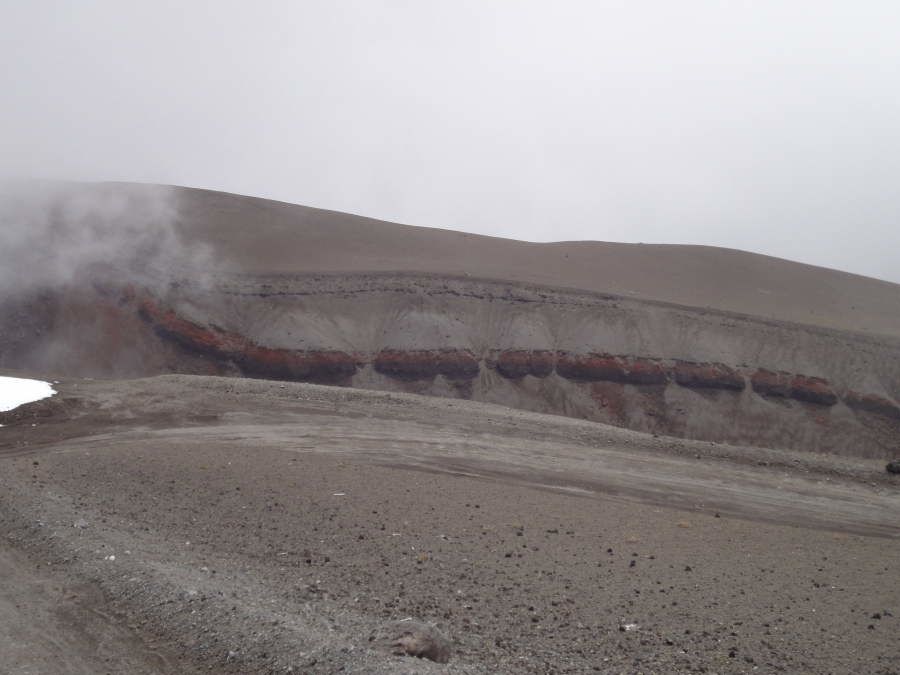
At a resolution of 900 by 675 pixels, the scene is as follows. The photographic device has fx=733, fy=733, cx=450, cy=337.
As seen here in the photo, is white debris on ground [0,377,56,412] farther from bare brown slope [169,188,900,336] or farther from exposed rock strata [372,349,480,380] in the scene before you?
bare brown slope [169,188,900,336]

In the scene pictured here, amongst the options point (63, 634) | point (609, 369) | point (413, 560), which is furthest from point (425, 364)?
point (63, 634)

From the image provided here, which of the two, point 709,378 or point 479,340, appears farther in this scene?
point 479,340

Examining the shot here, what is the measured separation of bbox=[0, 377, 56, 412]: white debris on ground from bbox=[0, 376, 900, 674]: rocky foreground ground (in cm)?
103

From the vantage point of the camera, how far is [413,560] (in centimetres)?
915

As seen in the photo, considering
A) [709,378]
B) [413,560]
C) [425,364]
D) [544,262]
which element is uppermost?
Result: [544,262]

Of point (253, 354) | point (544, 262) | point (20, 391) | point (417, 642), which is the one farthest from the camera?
point (544, 262)

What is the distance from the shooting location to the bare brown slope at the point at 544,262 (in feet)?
149

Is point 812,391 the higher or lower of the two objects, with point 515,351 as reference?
higher

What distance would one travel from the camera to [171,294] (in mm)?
37438

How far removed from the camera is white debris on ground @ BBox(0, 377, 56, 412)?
1970 cm

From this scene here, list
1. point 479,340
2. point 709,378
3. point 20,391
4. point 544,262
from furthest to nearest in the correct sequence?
point 544,262, point 479,340, point 709,378, point 20,391

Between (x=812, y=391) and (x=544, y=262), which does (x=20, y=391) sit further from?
(x=544, y=262)

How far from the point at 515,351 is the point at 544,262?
16.2m

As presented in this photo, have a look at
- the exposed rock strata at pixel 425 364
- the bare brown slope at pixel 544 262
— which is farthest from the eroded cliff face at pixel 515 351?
the bare brown slope at pixel 544 262
